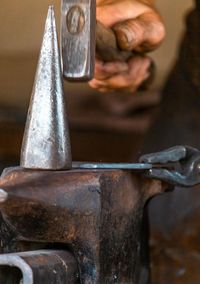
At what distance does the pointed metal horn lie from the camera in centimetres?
132

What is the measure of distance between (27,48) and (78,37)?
202cm

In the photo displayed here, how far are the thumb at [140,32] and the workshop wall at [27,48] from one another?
2.99ft

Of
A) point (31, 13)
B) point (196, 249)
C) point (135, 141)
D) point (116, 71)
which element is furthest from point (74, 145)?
point (116, 71)

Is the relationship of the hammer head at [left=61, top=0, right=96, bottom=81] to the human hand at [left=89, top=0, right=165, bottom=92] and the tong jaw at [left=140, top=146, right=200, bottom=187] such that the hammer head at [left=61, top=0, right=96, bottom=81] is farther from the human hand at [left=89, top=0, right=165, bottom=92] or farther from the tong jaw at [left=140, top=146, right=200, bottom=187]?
the human hand at [left=89, top=0, right=165, bottom=92]

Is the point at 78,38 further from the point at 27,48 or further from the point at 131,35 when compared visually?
the point at 27,48

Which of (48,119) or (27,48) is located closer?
(48,119)

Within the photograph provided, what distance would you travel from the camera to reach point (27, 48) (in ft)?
11.1

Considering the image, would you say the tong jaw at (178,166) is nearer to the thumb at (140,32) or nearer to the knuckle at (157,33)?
the thumb at (140,32)

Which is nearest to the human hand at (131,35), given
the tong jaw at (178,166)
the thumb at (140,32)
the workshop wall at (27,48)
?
the thumb at (140,32)

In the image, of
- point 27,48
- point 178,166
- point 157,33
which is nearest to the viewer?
point 178,166

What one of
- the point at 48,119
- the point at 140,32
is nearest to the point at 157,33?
the point at 140,32

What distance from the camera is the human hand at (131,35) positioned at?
1.92 meters

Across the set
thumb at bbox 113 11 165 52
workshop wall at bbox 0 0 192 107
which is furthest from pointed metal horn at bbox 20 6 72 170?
workshop wall at bbox 0 0 192 107

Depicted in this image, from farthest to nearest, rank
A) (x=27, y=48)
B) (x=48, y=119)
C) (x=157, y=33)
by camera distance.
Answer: (x=27, y=48) → (x=157, y=33) → (x=48, y=119)
